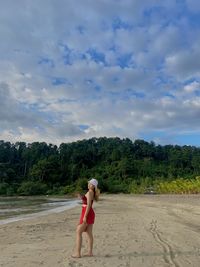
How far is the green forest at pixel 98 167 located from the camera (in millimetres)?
113375

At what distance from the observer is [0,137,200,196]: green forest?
4464 inches

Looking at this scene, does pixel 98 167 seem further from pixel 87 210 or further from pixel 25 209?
pixel 87 210

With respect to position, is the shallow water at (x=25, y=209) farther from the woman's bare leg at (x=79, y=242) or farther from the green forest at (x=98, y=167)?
the green forest at (x=98, y=167)

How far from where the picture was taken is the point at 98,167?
5748 inches

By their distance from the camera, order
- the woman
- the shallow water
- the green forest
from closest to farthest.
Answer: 1. the woman
2. the shallow water
3. the green forest

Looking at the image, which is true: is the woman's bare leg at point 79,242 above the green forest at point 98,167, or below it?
below

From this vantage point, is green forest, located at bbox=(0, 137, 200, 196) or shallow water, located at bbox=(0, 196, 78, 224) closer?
shallow water, located at bbox=(0, 196, 78, 224)

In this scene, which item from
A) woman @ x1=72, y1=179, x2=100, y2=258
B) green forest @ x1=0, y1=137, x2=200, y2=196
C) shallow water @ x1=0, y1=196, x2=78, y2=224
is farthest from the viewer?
green forest @ x1=0, y1=137, x2=200, y2=196

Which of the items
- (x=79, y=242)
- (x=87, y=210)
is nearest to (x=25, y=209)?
(x=79, y=242)

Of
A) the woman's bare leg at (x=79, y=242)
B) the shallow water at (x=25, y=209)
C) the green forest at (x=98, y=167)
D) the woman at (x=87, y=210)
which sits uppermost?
the green forest at (x=98, y=167)

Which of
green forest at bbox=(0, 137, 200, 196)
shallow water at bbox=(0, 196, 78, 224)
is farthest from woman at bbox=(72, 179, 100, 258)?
green forest at bbox=(0, 137, 200, 196)

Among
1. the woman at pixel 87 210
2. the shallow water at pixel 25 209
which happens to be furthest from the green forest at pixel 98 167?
the woman at pixel 87 210

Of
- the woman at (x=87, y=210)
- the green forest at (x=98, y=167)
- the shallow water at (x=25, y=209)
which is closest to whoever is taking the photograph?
the woman at (x=87, y=210)

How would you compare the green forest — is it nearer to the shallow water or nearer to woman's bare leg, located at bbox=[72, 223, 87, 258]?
the shallow water
